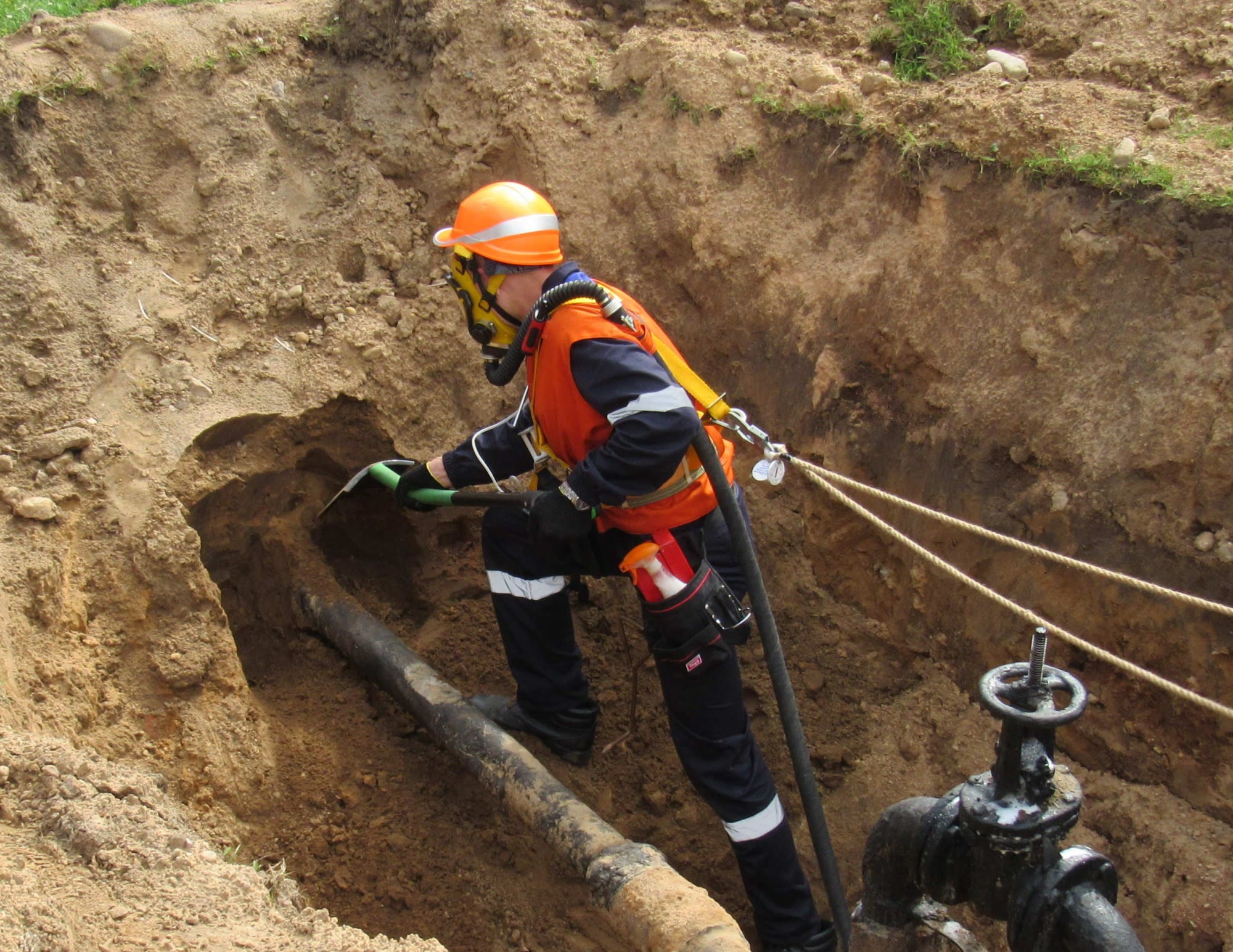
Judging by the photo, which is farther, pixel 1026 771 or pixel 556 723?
pixel 556 723

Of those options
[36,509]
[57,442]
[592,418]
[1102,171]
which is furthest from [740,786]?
[57,442]

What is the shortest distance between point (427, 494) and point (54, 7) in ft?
11.7

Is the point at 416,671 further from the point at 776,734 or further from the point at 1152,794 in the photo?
the point at 1152,794

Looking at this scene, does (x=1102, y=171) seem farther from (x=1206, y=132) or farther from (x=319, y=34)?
(x=319, y=34)

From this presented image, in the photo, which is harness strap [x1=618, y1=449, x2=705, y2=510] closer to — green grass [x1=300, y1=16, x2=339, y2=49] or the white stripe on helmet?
the white stripe on helmet

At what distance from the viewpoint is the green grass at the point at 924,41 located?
14.4 feet

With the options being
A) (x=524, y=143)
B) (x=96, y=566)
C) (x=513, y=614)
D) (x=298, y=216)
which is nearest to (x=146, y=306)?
(x=298, y=216)

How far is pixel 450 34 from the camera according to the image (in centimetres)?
498

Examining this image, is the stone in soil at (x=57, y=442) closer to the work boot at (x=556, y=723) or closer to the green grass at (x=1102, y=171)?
the work boot at (x=556, y=723)

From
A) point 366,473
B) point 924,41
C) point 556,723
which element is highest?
point 924,41

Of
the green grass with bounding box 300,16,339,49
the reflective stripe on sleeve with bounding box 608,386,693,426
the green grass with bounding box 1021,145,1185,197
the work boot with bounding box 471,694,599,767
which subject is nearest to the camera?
the reflective stripe on sleeve with bounding box 608,386,693,426

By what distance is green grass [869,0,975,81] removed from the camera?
14.4 feet

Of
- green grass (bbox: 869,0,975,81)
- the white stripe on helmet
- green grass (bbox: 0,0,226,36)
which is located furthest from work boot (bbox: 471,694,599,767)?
green grass (bbox: 0,0,226,36)

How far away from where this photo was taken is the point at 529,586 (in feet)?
12.6
